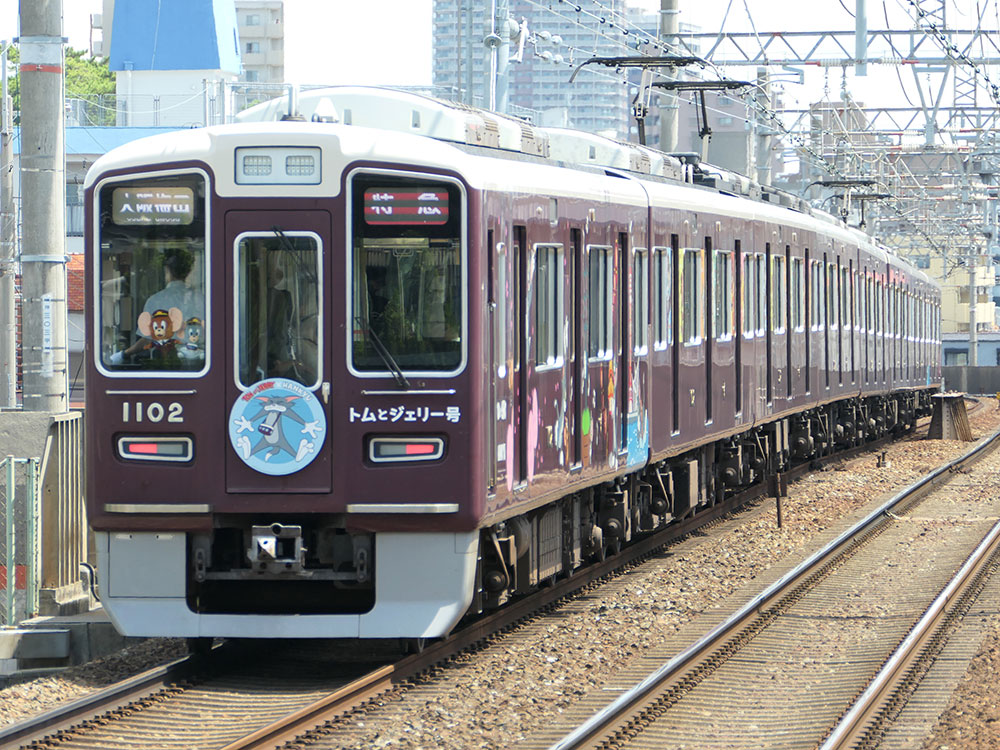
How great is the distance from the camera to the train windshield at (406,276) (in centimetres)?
877

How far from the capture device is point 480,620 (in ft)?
33.5

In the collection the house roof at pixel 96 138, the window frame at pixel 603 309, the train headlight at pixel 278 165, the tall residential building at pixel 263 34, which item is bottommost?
the window frame at pixel 603 309

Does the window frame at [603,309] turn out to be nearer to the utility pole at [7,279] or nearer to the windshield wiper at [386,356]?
the windshield wiper at [386,356]

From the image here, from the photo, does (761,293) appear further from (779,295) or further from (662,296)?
(662,296)

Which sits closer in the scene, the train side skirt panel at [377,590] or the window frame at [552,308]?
the train side skirt panel at [377,590]

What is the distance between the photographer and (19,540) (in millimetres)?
10281

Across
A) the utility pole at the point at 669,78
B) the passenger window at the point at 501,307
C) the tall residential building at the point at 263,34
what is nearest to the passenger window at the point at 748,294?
the utility pole at the point at 669,78

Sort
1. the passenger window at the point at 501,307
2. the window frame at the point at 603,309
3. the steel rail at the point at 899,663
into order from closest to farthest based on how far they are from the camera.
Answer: the steel rail at the point at 899,663
the passenger window at the point at 501,307
the window frame at the point at 603,309

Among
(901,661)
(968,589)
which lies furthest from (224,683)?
(968,589)

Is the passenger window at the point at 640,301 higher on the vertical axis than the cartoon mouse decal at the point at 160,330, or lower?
higher

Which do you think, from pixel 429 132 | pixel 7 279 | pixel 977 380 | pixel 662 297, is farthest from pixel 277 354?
pixel 977 380

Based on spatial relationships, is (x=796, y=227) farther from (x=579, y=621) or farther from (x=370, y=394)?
(x=370, y=394)

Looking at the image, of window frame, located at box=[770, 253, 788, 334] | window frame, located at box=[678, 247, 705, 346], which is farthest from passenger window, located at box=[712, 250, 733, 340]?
window frame, located at box=[770, 253, 788, 334]

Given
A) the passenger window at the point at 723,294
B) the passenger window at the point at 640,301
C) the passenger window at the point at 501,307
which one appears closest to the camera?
the passenger window at the point at 501,307
